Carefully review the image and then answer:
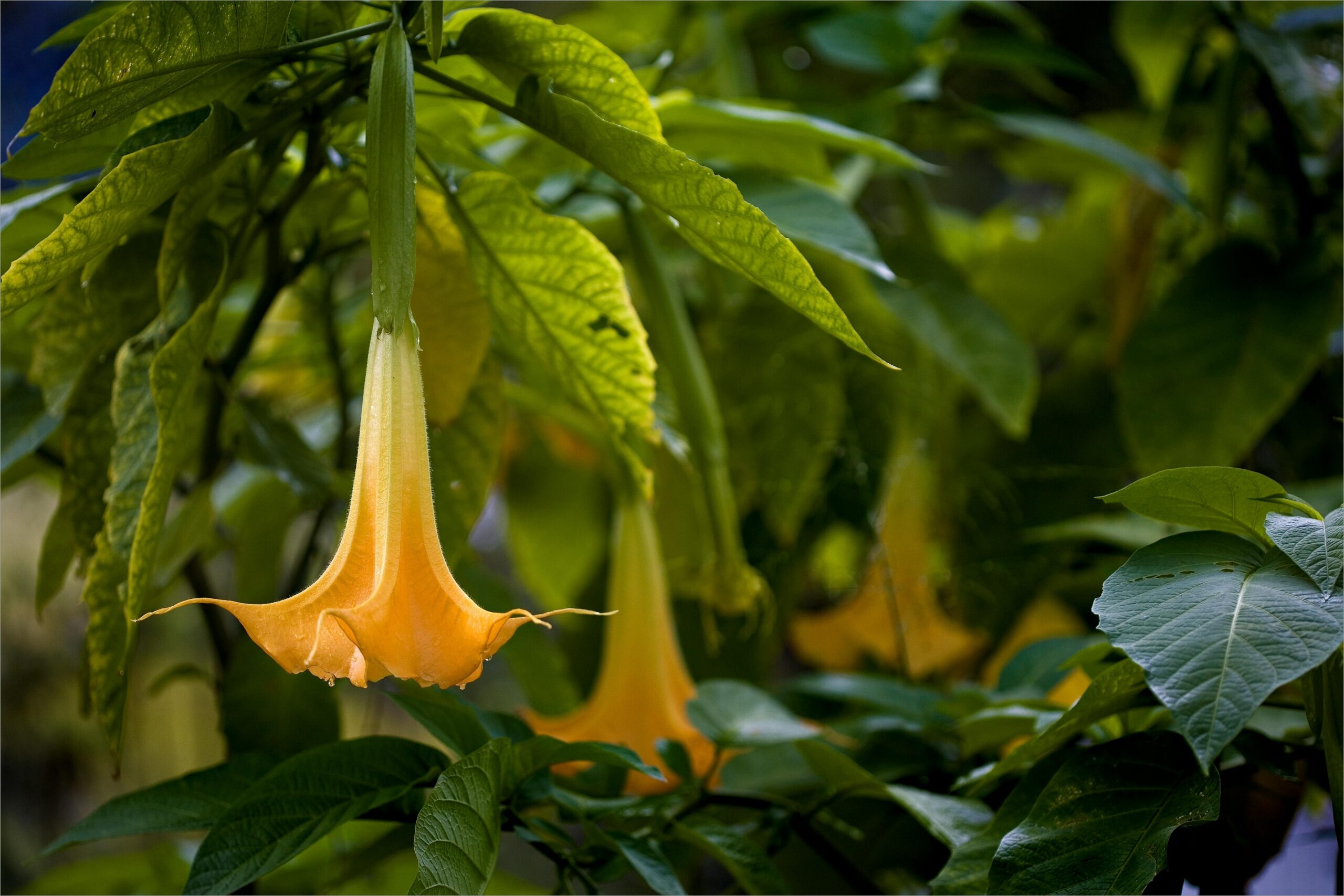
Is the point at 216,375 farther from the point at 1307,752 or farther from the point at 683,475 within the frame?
the point at 1307,752

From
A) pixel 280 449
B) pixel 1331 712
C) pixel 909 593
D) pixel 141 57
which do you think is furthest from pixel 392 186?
pixel 909 593

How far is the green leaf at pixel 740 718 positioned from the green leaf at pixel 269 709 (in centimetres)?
14

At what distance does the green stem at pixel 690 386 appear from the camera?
380 millimetres

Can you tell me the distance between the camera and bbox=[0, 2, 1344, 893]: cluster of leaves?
0.24 metres

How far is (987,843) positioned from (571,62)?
0.81 ft

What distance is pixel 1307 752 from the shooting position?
295 millimetres

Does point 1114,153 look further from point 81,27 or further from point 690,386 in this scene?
point 81,27

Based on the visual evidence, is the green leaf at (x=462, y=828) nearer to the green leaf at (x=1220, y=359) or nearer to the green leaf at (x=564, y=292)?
the green leaf at (x=564, y=292)

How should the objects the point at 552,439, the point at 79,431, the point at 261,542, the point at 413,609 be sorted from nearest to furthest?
the point at 413,609 < the point at 79,431 < the point at 261,542 < the point at 552,439

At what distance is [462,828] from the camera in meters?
0.24

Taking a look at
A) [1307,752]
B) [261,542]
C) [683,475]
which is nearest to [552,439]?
[683,475]

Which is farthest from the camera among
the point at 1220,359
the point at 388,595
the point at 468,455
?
the point at 1220,359

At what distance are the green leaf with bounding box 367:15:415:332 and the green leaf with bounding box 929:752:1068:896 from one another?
0.69 feet

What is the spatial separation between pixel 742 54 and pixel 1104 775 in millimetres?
514
